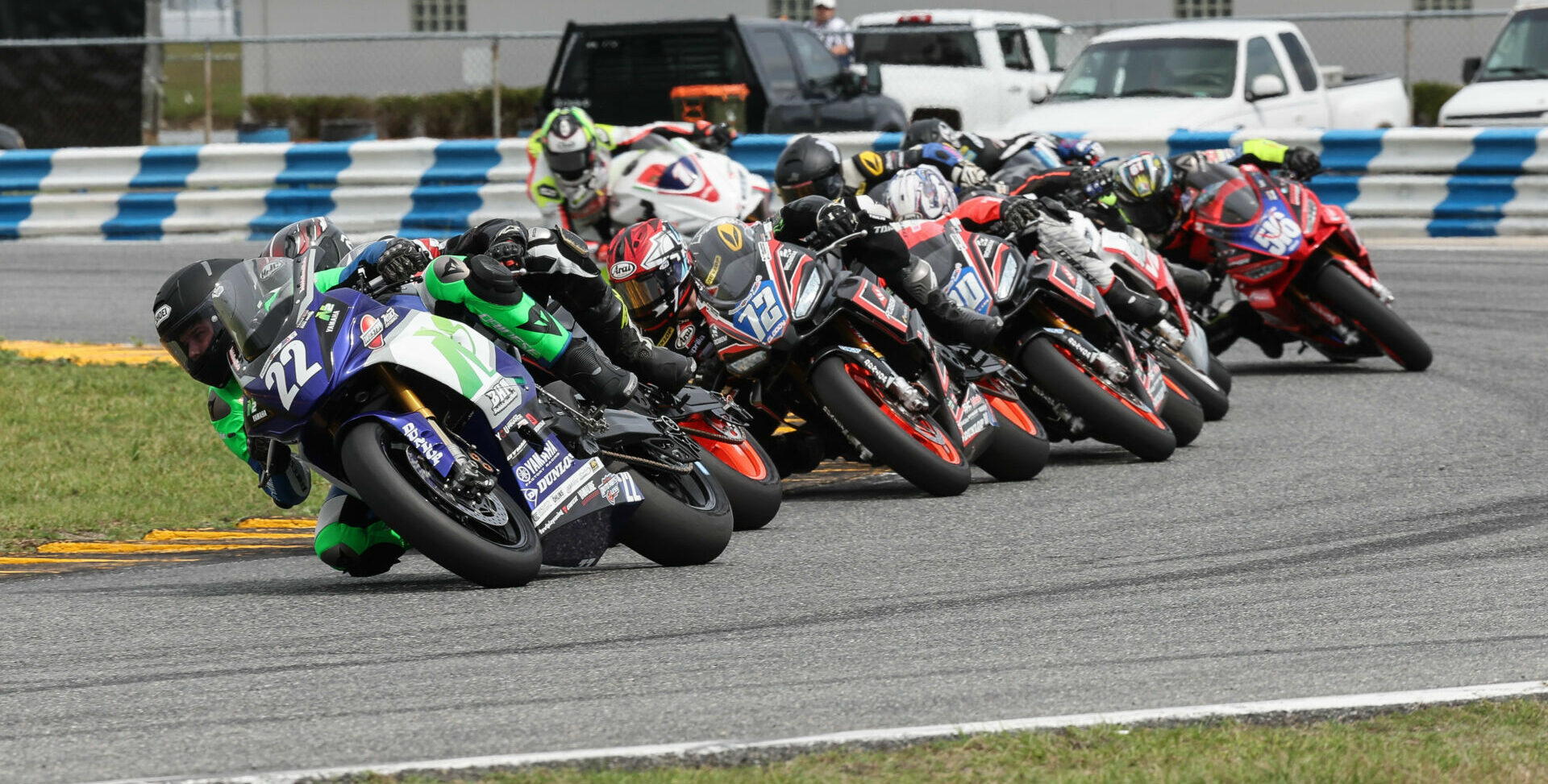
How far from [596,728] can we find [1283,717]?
1.46 meters

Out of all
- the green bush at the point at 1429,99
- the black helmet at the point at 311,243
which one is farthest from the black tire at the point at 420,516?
the green bush at the point at 1429,99

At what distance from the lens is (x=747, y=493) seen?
7.41m

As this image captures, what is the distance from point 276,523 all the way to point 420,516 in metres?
2.88

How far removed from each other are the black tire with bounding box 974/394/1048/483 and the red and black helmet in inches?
54.8

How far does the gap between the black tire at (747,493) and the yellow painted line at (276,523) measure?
72.9 inches

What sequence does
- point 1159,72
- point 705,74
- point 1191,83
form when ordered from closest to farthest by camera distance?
point 1191,83 → point 1159,72 → point 705,74

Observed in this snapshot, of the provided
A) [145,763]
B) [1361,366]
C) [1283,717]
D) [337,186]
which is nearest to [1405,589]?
[1283,717]

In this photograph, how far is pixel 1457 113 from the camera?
1828cm

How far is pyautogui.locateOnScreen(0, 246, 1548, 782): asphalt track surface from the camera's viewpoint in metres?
4.54

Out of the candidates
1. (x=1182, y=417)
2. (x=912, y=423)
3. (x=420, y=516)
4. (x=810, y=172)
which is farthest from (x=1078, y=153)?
(x=420, y=516)

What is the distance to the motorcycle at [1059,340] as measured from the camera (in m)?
8.57

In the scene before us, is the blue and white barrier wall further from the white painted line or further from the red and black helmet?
the white painted line

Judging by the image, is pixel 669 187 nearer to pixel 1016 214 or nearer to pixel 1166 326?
pixel 1016 214

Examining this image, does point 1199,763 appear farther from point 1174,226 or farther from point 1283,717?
point 1174,226
